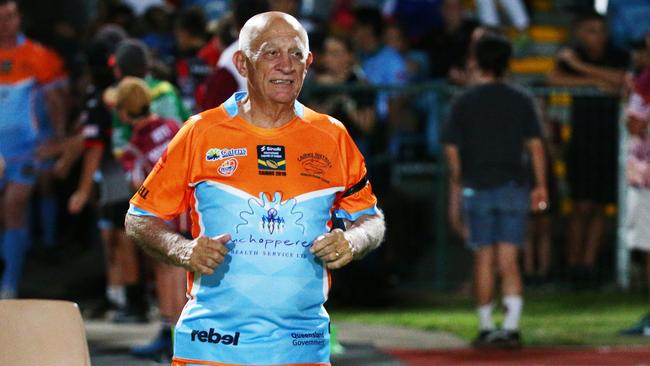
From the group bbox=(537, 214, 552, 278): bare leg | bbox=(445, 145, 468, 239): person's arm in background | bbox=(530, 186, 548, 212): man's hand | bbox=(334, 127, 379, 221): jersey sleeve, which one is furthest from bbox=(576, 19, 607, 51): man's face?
bbox=(334, 127, 379, 221): jersey sleeve

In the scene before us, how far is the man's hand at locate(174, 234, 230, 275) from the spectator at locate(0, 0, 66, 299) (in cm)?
745

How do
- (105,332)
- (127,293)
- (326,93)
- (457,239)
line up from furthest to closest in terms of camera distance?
(457,239) < (326,93) < (127,293) < (105,332)

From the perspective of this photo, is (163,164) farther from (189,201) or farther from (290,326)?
(290,326)

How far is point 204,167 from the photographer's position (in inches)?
183

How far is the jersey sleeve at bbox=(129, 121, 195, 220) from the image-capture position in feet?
15.3

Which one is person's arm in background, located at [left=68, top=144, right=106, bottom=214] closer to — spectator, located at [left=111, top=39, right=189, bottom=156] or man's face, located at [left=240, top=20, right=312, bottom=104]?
spectator, located at [left=111, top=39, right=189, bottom=156]

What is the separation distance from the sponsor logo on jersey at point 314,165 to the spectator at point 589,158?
8484 millimetres

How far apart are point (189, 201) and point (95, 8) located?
11912 millimetres

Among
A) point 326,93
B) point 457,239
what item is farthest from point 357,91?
point 457,239

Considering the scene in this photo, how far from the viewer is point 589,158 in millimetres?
12977

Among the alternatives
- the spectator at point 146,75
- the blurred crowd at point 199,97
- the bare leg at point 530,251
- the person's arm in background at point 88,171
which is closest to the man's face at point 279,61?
the blurred crowd at point 199,97

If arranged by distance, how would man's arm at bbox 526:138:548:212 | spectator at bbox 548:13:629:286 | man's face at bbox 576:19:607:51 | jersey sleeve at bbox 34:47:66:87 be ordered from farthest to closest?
man's face at bbox 576:19:607:51
spectator at bbox 548:13:629:286
jersey sleeve at bbox 34:47:66:87
man's arm at bbox 526:138:548:212

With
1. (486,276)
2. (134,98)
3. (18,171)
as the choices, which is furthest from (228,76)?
(18,171)

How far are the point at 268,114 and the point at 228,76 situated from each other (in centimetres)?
310
